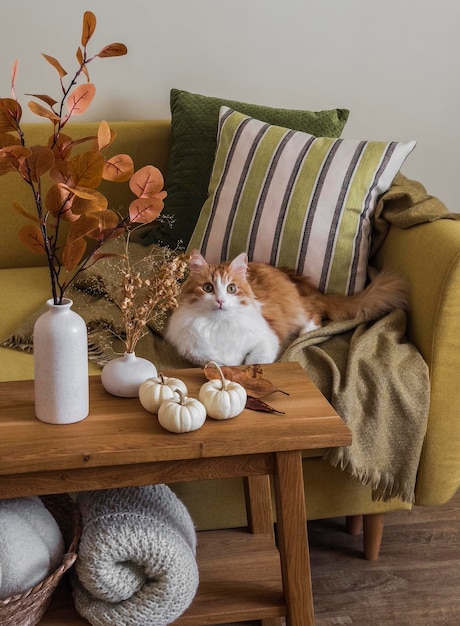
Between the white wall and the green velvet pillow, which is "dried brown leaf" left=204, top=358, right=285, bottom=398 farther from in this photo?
the white wall

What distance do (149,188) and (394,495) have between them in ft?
2.67

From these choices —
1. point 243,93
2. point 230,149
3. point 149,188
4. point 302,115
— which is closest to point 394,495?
point 149,188

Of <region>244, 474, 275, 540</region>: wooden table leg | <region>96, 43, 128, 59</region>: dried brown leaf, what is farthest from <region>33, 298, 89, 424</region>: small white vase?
<region>244, 474, 275, 540</region>: wooden table leg

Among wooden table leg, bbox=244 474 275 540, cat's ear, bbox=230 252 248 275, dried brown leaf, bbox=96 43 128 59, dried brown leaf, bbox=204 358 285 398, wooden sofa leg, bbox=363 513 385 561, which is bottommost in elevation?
wooden sofa leg, bbox=363 513 385 561

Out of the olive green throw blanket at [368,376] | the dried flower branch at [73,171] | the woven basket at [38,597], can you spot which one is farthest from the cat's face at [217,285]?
the woven basket at [38,597]

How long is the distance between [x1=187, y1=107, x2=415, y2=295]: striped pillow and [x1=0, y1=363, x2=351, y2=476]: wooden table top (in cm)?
64

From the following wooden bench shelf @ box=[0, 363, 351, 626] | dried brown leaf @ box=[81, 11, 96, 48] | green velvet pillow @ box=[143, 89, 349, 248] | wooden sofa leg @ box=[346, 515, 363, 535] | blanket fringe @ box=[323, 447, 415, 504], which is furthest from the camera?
green velvet pillow @ box=[143, 89, 349, 248]

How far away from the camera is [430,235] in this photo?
71.7 inches

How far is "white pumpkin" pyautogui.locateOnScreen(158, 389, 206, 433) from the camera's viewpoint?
4.12 ft

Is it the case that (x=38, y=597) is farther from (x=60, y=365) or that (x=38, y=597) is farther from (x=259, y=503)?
(x=259, y=503)

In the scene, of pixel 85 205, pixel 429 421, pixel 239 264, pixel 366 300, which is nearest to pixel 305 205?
pixel 366 300

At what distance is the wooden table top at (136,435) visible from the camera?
122 centimetres

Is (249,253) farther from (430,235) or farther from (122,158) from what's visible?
(122,158)

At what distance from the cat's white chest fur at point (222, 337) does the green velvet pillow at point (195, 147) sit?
55 cm
